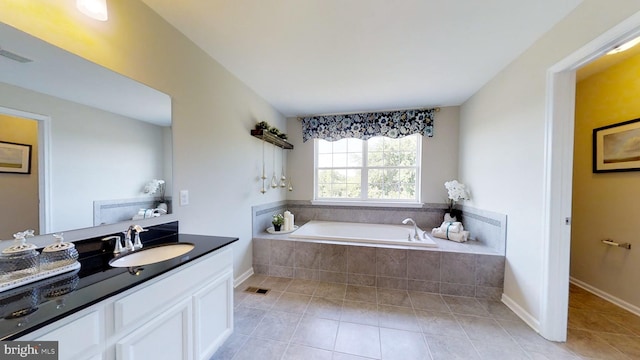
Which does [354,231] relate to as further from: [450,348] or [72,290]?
[72,290]

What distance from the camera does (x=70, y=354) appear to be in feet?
2.31

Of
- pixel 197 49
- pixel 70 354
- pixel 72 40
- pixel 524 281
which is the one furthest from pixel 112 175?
pixel 524 281

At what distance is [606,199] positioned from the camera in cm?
221

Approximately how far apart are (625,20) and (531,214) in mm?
1332

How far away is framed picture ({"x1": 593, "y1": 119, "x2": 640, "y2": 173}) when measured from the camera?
1.99m

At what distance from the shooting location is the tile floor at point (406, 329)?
5.02ft

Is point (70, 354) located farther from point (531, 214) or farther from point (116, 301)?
point (531, 214)

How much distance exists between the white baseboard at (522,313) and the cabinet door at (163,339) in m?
2.54

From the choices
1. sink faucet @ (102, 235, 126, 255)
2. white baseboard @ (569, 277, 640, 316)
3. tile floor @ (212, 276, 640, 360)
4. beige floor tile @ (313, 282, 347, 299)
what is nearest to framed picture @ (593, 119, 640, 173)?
white baseboard @ (569, 277, 640, 316)

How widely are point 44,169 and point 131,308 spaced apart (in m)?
0.81

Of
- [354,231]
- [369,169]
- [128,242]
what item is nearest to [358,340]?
[128,242]

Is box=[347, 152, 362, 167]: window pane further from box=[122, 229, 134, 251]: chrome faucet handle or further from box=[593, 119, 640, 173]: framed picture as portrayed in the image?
box=[122, 229, 134, 251]: chrome faucet handle

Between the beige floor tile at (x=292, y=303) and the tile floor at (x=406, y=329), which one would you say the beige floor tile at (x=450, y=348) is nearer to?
the tile floor at (x=406, y=329)

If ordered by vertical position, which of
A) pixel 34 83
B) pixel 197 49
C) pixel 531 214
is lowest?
pixel 531 214
